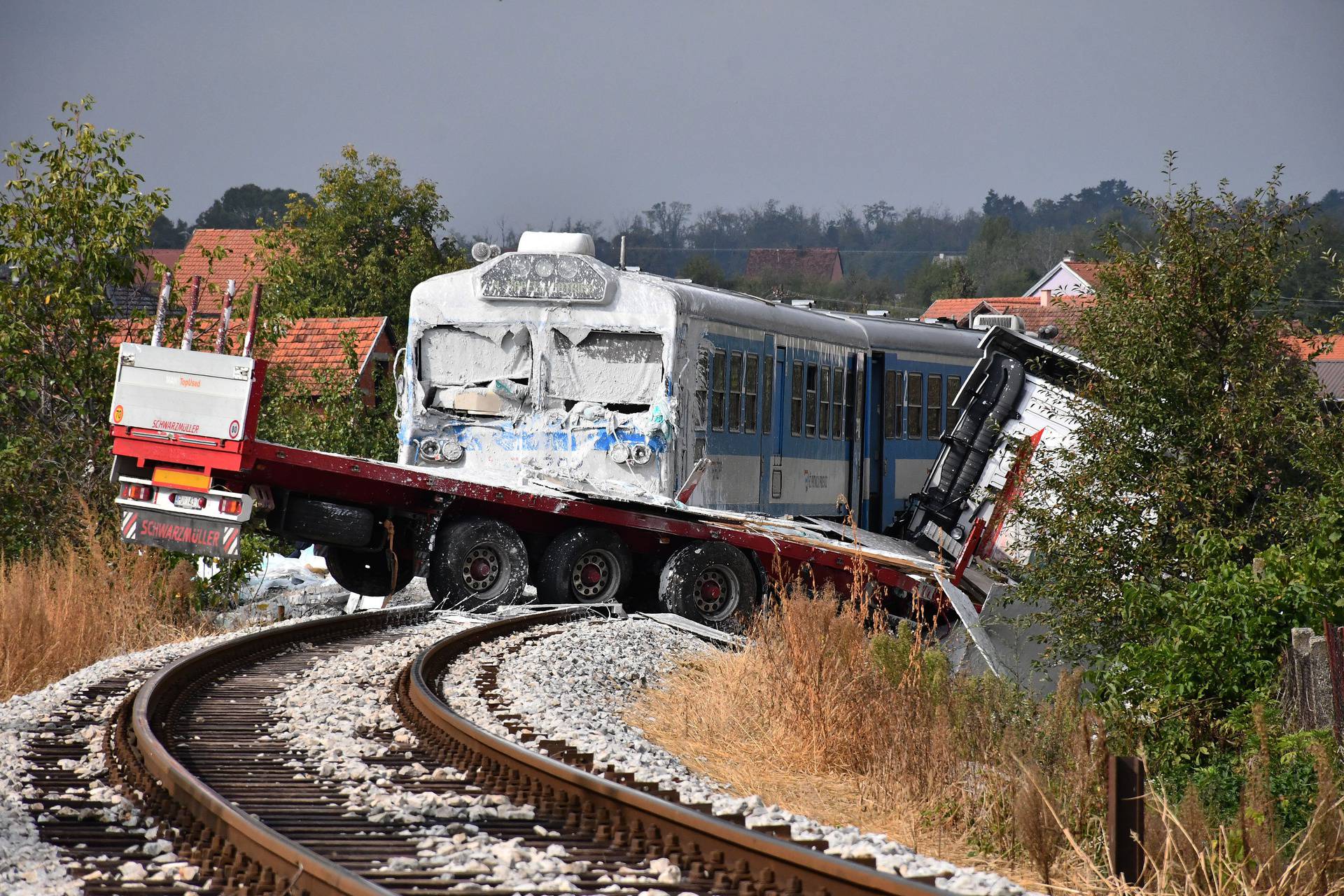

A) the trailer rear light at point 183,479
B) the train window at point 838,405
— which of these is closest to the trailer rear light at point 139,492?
the trailer rear light at point 183,479

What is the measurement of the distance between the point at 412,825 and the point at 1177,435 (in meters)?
7.56

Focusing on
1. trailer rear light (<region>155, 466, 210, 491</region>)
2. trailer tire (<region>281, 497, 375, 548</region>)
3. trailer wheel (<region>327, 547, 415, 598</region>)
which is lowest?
trailer wheel (<region>327, 547, 415, 598</region>)

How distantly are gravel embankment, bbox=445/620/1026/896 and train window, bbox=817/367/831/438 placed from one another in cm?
587

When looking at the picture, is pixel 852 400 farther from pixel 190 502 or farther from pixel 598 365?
pixel 190 502

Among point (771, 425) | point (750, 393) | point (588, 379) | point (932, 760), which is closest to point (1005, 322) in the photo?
point (771, 425)

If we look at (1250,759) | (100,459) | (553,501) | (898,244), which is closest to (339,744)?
(1250,759)

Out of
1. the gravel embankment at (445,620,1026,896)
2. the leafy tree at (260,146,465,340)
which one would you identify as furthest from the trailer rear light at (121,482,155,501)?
the leafy tree at (260,146,465,340)

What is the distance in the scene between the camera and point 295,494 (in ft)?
46.3

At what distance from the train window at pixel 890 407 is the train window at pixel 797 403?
2530 millimetres

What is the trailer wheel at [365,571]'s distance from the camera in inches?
636

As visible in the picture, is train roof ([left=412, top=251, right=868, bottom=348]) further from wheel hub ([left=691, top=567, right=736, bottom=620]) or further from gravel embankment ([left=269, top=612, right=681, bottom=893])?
gravel embankment ([left=269, top=612, right=681, bottom=893])

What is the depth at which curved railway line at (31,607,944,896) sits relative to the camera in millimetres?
5109

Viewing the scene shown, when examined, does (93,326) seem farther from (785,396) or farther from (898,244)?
(898,244)

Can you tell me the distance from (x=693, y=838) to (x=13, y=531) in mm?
12738
